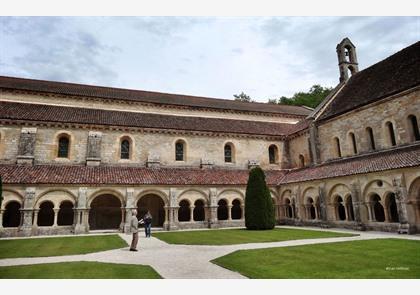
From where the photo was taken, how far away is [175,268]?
848 cm

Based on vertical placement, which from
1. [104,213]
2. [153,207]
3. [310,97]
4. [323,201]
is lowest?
[104,213]

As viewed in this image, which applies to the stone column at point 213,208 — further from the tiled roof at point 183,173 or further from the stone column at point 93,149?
the stone column at point 93,149

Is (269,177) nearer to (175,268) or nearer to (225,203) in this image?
(225,203)

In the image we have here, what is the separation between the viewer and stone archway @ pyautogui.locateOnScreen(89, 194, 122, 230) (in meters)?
24.7

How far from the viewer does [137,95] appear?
3372cm

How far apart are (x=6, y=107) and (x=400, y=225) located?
30332 millimetres

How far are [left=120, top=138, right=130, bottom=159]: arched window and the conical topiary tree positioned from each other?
11527mm

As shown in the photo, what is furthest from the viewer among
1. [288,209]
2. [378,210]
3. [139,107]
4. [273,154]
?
[139,107]

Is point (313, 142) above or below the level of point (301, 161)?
above

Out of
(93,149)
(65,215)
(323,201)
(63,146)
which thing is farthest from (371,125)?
(65,215)

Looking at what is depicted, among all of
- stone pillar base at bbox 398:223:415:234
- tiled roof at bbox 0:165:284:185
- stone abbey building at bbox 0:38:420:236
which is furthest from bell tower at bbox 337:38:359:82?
stone pillar base at bbox 398:223:415:234

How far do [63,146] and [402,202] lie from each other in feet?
81.2

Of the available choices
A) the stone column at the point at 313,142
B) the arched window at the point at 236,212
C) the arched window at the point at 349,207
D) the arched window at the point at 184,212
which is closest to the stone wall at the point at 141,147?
the arched window at the point at 184,212

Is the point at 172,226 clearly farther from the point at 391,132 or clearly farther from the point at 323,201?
the point at 391,132
